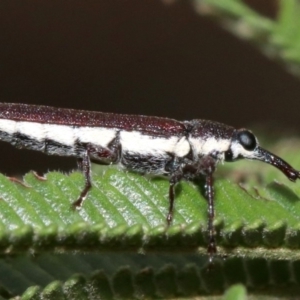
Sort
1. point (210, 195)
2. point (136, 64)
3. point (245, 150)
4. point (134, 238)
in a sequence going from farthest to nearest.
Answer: point (136, 64), point (245, 150), point (210, 195), point (134, 238)

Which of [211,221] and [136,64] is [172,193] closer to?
[211,221]

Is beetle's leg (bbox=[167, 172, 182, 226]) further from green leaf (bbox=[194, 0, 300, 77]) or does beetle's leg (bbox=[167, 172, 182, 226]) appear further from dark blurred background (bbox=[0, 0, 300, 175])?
dark blurred background (bbox=[0, 0, 300, 175])

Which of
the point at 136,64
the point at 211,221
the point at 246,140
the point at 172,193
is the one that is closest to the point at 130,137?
the point at 246,140

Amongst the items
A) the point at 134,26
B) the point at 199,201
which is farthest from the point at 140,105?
the point at 199,201

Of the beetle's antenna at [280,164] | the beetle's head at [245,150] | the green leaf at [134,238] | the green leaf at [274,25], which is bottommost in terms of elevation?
the green leaf at [134,238]

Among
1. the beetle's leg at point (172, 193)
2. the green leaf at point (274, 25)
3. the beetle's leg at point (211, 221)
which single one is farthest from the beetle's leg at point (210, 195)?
the green leaf at point (274, 25)

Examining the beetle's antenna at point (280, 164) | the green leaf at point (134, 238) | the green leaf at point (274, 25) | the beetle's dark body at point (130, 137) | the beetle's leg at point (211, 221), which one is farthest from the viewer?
the green leaf at point (274, 25)

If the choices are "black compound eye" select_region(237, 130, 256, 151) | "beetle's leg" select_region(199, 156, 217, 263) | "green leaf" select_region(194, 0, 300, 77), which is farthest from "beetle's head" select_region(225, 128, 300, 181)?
"green leaf" select_region(194, 0, 300, 77)

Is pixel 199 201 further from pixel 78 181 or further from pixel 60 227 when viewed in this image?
pixel 60 227

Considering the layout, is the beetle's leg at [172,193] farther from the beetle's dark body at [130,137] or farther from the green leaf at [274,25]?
the green leaf at [274,25]
